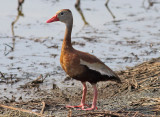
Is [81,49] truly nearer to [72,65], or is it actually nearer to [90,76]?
[90,76]

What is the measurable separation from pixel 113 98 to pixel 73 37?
546 cm

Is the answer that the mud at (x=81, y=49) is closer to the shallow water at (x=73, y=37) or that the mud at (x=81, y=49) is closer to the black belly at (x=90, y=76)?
the shallow water at (x=73, y=37)

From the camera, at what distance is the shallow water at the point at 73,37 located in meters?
9.17

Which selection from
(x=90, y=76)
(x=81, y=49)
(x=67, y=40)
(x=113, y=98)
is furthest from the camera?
(x=81, y=49)

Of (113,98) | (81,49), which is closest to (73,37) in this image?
(81,49)

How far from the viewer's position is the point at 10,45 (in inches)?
424

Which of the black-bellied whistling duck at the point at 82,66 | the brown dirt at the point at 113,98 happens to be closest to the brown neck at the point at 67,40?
the black-bellied whistling duck at the point at 82,66

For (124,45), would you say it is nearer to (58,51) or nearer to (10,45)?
(58,51)

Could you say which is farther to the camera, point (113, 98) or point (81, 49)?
point (81, 49)

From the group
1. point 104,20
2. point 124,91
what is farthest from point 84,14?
point 124,91

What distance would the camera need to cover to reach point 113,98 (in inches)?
257

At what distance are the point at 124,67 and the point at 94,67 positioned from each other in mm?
3551

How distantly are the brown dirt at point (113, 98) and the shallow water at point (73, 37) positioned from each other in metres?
0.69

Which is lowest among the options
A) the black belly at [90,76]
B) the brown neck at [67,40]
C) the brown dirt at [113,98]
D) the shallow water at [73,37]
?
the shallow water at [73,37]
